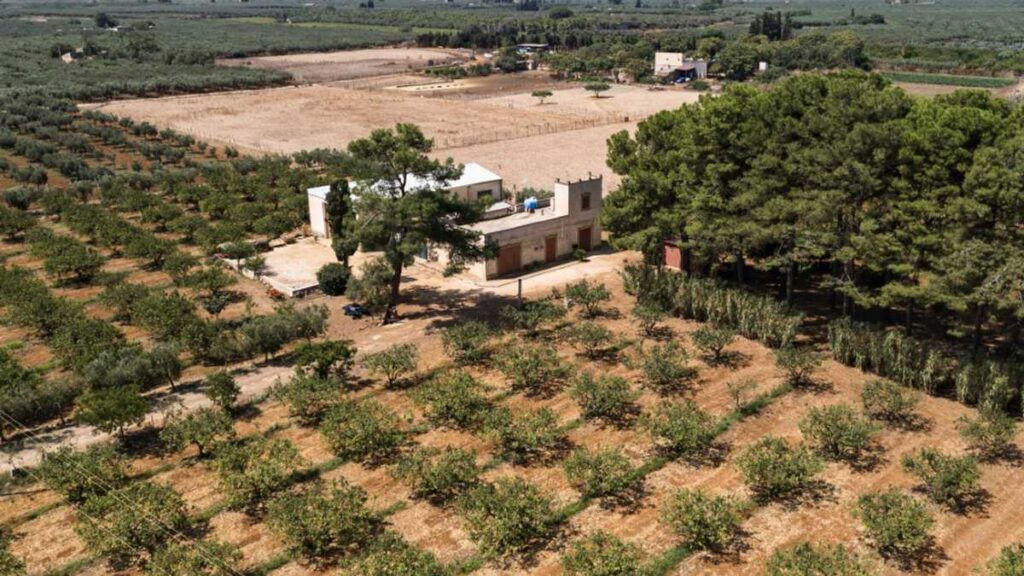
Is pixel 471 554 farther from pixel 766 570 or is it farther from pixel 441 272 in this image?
pixel 441 272

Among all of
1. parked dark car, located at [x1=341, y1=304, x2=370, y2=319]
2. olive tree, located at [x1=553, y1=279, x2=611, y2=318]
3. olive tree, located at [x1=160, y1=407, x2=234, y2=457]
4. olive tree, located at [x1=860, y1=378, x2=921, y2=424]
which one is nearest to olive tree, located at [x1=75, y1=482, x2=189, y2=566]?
olive tree, located at [x1=160, y1=407, x2=234, y2=457]

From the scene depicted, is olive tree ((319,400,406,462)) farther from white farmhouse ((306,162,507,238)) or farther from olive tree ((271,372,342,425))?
white farmhouse ((306,162,507,238))

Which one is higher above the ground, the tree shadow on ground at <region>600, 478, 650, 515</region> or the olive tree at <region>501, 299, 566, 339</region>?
the olive tree at <region>501, 299, 566, 339</region>

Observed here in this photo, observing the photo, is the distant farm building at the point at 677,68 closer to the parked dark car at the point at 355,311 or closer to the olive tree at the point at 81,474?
the parked dark car at the point at 355,311

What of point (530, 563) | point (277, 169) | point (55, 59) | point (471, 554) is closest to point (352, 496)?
point (471, 554)

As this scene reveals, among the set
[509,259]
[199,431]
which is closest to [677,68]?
[509,259]

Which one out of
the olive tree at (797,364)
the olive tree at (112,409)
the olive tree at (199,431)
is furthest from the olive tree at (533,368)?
the olive tree at (112,409)
